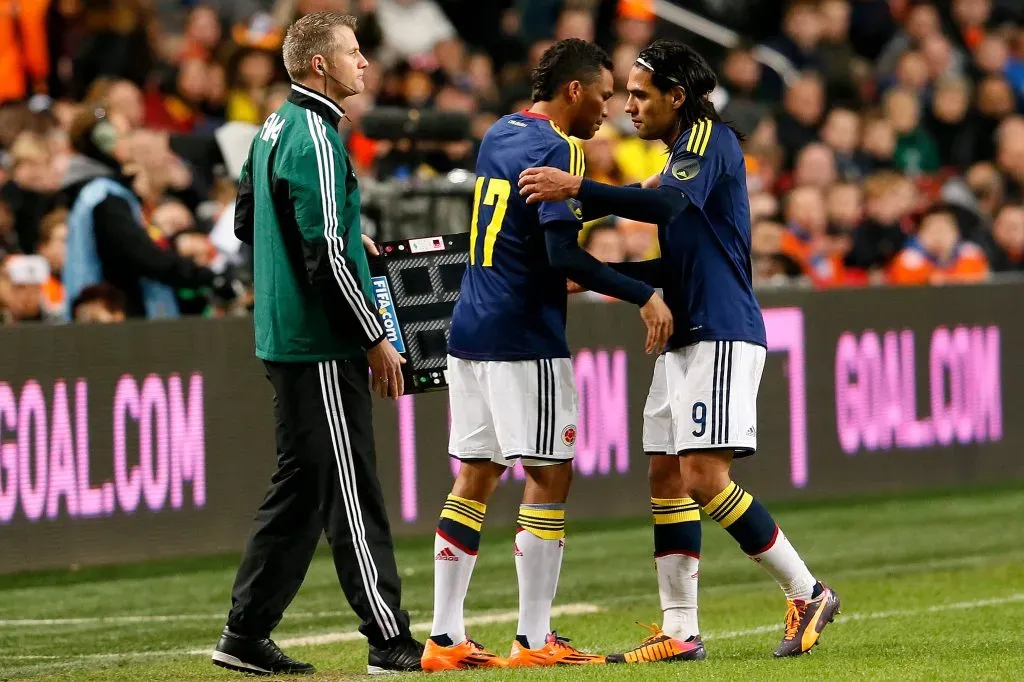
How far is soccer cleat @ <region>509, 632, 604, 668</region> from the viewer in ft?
21.2

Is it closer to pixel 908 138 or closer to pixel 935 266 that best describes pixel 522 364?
Answer: pixel 935 266

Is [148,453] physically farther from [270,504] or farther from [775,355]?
[775,355]

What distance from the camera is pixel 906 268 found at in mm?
13898

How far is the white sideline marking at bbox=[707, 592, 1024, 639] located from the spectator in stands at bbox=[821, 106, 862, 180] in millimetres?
7778

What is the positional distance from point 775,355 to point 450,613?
5746 millimetres

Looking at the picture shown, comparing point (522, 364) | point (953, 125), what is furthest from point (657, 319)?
point (953, 125)

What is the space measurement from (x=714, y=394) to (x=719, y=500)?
14.4 inches

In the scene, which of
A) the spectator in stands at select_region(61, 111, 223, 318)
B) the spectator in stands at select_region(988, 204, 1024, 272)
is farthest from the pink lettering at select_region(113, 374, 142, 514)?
the spectator in stands at select_region(988, 204, 1024, 272)

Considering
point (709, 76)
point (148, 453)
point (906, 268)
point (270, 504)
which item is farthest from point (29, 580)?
point (906, 268)

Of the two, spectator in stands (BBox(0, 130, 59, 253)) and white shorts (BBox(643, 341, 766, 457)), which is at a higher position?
spectator in stands (BBox(0, 130, 59, 253))

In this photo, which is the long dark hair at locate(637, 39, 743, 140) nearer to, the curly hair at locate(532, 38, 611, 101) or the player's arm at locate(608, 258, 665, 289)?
the curly hair at locate(532, 38, 611, 101)

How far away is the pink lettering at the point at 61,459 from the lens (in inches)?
367

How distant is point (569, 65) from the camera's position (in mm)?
6480

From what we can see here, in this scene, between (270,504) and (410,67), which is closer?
(270,504)
